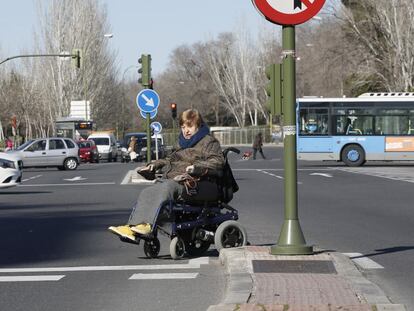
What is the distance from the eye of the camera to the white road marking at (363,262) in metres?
11.1

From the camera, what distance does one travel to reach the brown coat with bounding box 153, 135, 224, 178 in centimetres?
1143

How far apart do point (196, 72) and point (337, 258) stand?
138m

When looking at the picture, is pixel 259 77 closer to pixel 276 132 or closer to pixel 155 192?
pixel 276 132

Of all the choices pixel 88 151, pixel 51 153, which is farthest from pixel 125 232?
pixel 88 151

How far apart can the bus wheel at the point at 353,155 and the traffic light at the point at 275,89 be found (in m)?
34.8

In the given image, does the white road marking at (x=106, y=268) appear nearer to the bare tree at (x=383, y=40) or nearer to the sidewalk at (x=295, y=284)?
the sidewalk at (x=295, y=284)

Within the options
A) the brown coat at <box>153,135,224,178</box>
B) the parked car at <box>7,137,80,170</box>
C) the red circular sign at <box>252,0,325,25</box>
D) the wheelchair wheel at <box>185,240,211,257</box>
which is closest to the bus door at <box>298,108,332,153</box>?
the parked car at <box>7,137,80,170</box>

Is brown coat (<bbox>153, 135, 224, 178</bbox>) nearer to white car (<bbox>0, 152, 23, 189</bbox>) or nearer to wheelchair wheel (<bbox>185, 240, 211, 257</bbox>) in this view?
wheelchair wheel (<bbox>185, 240, 211, 257</bbox>)

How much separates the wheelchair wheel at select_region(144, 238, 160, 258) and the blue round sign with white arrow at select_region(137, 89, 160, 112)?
1964 cm

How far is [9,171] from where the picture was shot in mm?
26922

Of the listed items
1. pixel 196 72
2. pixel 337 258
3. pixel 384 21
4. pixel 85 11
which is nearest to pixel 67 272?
pixel 337 258

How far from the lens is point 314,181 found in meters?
32.9

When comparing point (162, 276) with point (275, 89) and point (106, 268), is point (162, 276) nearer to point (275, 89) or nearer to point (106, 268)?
point (106, 268)

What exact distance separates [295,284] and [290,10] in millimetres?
3013
